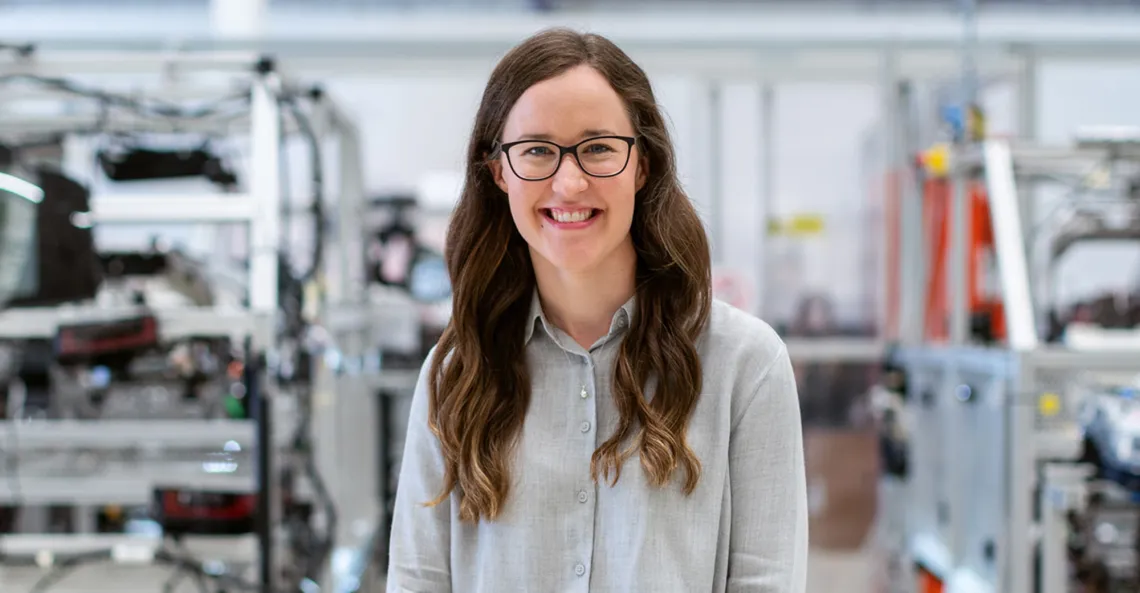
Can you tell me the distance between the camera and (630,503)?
1.19 meters

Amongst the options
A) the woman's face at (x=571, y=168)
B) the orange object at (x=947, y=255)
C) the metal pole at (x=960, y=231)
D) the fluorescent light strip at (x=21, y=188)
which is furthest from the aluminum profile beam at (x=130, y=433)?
the orange object at (x=947, y=255)

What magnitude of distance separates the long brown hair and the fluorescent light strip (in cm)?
225

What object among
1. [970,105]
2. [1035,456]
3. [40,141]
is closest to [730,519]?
[1035,456]

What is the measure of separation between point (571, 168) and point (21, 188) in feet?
8.45

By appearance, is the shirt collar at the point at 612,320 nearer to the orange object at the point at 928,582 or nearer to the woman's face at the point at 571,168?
the woman's face at the point at 571,168

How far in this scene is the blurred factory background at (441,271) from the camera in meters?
2.92

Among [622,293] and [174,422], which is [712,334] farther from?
[174,422]

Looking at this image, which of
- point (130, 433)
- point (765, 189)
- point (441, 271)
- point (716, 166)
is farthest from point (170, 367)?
point (765, 189)

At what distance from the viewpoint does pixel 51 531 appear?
13.0 ft

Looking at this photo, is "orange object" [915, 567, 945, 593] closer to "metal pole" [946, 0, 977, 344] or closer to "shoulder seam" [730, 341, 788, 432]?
"metal pole" [946, 0, 977, 344]

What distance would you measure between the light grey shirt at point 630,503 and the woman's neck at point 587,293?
0.03 metres

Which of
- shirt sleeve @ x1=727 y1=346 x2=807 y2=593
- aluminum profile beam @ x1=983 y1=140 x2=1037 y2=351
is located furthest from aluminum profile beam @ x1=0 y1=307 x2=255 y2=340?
aluminum profile beam @ x1=983 y1=140 x2=1037 y2=351

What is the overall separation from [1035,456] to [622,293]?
2219 mm

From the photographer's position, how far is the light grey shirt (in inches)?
46.8
